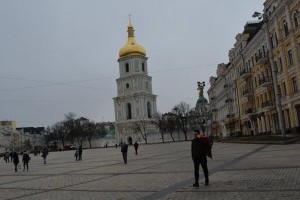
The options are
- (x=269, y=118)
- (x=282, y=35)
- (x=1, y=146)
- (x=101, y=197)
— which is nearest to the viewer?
(x=101, y=197)

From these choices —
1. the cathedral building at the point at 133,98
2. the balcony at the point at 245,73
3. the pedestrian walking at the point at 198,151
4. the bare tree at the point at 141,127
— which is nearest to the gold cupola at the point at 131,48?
the cathedral building at the point at 133,98

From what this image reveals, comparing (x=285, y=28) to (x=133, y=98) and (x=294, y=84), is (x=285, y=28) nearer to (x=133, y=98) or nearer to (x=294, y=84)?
(x=294, y=84)

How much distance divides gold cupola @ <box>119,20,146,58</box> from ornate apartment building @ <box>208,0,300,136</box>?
150 feet

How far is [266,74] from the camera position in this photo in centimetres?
5397

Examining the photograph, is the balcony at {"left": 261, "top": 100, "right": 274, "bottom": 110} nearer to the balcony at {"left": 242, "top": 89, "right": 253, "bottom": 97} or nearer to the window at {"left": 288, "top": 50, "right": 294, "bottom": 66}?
the balcony at {"left": 242, "top": 89, "right": 253, "bottom": 97}

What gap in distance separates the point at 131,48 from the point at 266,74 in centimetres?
7781

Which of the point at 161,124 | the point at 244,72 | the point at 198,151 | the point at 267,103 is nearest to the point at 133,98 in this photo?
the point at 161,124

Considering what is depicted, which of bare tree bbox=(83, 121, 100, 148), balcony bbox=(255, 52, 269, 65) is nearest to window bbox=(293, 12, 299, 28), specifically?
balcony bbox=(255, 52, 269, 65)

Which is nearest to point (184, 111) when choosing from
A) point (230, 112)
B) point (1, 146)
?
point (230, 112)

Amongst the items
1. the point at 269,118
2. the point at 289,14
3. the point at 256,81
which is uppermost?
the point at 289,14

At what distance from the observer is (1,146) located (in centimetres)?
17512

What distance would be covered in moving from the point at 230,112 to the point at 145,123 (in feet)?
147

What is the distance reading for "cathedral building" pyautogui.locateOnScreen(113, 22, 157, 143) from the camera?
12312 cm

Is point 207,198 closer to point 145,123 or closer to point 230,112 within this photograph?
point 230,112
